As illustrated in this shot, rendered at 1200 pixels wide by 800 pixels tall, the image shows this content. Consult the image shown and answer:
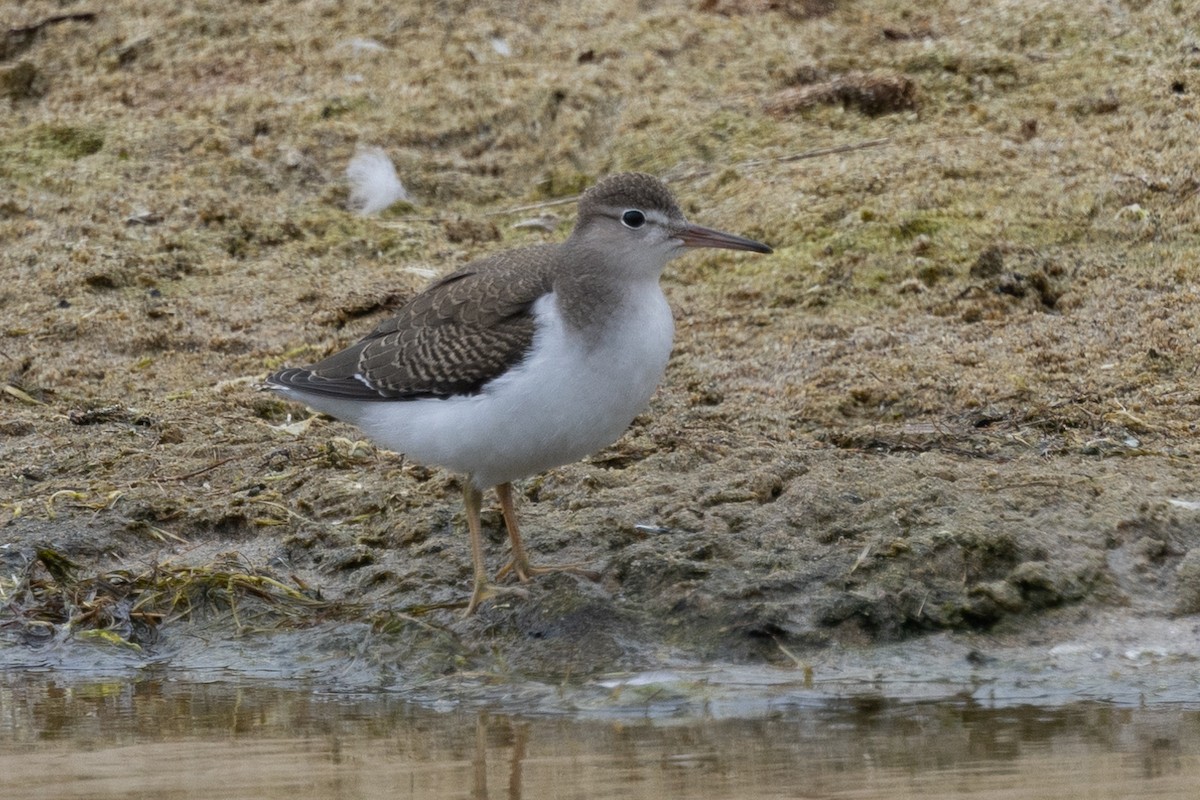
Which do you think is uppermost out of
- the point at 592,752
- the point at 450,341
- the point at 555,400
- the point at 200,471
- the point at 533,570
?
the point at 450,341

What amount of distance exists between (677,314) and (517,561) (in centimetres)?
269

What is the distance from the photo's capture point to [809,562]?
647 cm

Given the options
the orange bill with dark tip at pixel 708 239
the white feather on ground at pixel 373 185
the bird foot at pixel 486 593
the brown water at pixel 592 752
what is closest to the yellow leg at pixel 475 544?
the bird foot at pixel 486 593

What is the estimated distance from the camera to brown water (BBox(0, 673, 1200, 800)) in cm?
491

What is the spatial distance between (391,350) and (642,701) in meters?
2.01

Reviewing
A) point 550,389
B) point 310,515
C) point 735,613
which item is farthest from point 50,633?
point 735,613

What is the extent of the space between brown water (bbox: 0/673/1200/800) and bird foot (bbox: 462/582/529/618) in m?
0.57

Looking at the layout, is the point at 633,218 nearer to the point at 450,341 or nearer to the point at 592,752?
the point at 450,341

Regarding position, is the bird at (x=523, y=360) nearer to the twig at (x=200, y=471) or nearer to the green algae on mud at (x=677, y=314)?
the green algae on mud at (x=677, y=314)

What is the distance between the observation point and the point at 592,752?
5.38 meters

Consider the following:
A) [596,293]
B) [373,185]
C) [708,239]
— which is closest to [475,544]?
[596,293]

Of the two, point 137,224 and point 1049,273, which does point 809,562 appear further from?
point 137,224

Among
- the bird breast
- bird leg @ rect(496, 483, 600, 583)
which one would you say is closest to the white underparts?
the bird breast

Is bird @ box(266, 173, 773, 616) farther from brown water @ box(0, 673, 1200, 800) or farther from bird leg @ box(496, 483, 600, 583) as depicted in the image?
brown water @ box(0, 673, 1200, 800)
